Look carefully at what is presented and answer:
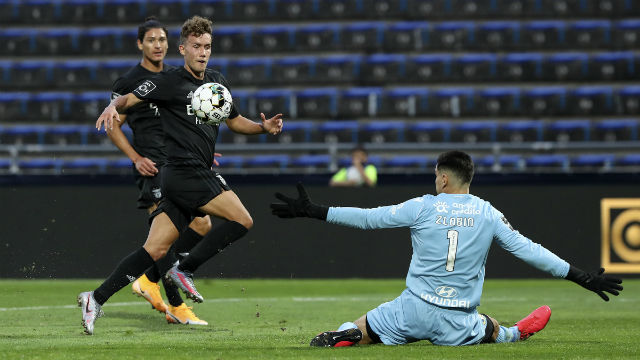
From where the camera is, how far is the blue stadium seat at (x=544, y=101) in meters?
17.5

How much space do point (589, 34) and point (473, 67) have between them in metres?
2.33

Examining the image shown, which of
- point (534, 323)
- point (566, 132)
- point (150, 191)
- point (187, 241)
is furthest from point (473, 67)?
point (534, 323)

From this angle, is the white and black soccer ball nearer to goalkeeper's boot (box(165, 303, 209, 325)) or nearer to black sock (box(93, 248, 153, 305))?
black sock (box(93, 248, 153, 305))

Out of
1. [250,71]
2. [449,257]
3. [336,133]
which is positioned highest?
[250,71]

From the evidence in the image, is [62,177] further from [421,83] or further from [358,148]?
[421,83]

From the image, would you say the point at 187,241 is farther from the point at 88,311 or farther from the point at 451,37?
the point at 451,37

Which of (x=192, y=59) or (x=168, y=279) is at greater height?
(x=192, y=59)

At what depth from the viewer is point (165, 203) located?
6410 mm

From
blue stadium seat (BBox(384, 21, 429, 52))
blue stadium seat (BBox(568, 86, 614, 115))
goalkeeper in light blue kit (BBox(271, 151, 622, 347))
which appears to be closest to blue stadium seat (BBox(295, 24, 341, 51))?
blue stadium seat (BBox(384, 21, 429, 52))

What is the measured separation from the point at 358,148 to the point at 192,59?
7.09m

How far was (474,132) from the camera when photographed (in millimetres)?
16828

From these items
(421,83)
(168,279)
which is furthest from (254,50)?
(168,279)

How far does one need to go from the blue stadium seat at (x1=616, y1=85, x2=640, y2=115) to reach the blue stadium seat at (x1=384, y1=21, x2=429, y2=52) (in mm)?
3661

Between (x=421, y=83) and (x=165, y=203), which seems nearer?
(x=165, y=203)
